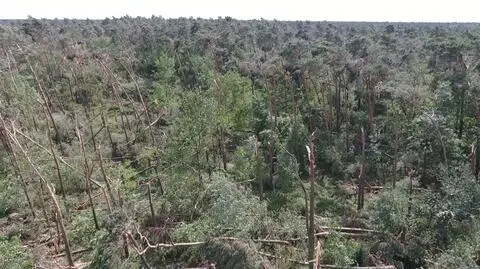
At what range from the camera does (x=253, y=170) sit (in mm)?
27250

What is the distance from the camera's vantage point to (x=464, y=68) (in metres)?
34.1

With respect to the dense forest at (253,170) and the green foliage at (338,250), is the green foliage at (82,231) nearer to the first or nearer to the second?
the dense forest at (253,170)

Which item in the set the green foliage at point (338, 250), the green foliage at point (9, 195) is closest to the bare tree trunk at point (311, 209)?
the green foliage at point (338, 250)

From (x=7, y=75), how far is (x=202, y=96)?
16795mm

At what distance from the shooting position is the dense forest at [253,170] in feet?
63.5

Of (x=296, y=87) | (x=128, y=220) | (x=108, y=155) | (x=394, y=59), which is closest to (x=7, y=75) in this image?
(x=108, y=155)

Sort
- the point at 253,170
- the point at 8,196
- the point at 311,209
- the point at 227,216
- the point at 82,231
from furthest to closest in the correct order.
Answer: the point at 253,170
the point at 8,196
the point at 82,231
the point at 227,216
the point at 311,209

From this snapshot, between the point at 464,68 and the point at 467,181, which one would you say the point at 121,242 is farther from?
the point at 464,68

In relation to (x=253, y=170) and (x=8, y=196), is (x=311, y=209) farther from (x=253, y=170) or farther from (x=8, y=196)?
(x=8, y=196)

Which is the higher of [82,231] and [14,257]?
[14,257]

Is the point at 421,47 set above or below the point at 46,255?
above

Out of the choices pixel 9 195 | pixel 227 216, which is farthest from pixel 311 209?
pixel 9 195

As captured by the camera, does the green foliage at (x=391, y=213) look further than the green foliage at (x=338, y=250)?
Yes

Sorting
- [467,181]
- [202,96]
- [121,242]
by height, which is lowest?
[121,242]
